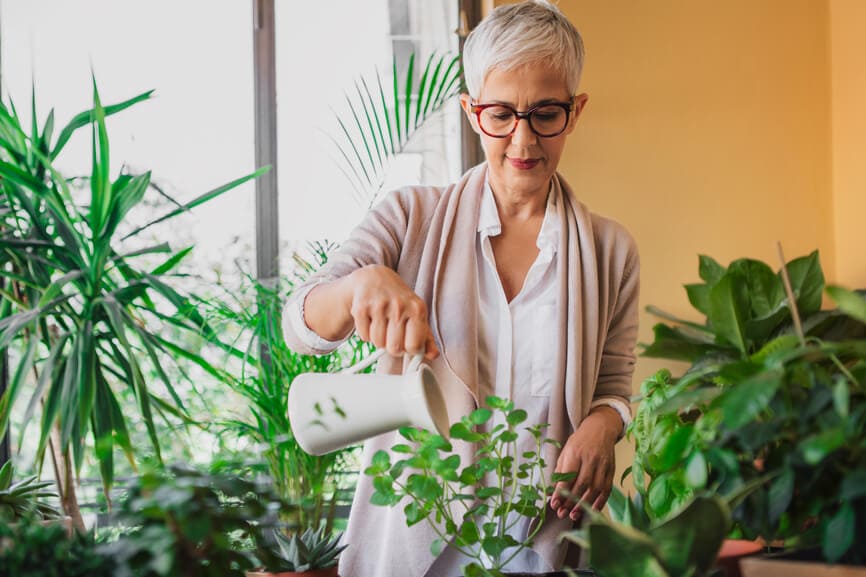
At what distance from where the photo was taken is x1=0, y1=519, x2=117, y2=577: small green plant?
2.38 feet

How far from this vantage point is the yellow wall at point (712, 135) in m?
3.31

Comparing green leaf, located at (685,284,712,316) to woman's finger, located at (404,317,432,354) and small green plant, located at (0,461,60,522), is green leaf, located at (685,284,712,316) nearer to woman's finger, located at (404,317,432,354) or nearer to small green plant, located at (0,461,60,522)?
woman's finger, located at (404,317,432,354)

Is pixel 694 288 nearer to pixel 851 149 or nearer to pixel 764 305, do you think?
pixel 764 305

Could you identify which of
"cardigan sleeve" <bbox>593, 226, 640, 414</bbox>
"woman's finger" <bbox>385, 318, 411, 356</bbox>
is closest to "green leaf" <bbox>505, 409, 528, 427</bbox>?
"woman's finger" <bbox>385, 318, 411, 356</bbox>

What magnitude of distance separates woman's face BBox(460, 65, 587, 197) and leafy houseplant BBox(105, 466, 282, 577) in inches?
35.1

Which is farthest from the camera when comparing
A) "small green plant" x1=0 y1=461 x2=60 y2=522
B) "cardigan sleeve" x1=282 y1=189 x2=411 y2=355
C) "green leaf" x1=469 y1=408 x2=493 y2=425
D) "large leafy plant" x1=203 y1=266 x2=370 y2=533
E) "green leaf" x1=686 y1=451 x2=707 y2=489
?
"large leafy plant" x1=203 y1=266 x2=370 y2=533

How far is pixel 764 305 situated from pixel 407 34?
2176mm

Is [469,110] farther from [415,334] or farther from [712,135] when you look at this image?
[712,135]

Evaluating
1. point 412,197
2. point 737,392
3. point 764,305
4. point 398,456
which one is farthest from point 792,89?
point 737,392

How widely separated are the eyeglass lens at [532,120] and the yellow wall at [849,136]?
7.56 feet

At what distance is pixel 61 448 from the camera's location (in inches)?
92.8

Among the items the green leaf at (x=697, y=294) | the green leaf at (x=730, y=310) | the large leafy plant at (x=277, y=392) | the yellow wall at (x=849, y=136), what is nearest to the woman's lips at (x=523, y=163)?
the green leaf at (x=730, y=310)

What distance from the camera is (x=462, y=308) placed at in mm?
1600

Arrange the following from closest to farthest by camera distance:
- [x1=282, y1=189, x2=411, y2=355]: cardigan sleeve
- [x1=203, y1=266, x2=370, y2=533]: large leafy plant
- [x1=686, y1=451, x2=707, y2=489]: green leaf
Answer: [x1=686, y1=451, x2=707, y2=489]: green leaf
[x1=282, y1=189, x2=411, y2=355]: cardigan sleeve
[x1=203, y1=266, x2=370, y2=533]: large leafy plant
